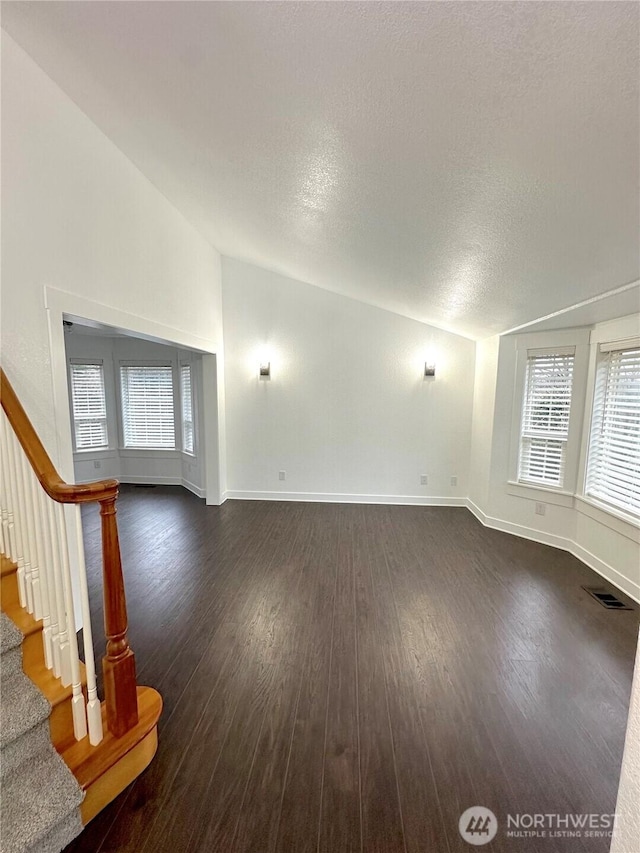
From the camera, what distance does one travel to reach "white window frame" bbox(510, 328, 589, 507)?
3643 millimetres

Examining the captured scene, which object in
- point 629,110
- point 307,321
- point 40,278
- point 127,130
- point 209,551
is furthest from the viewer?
point 307,321

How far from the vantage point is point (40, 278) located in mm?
2076

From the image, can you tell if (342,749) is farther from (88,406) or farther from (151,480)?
(88,406)

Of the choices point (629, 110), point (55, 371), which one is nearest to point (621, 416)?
point (629, 110)

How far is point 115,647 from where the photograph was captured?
59.9 inches

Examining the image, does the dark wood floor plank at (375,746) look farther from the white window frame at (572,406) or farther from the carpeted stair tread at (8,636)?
the white window frame at (572,406)

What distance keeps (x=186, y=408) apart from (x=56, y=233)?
3.85m

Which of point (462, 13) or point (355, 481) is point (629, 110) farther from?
point (355, 481)

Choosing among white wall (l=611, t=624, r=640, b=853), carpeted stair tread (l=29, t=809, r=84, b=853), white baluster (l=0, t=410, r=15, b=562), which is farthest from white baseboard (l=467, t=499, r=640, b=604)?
white baluster (l=0, t=410, r=15, b=562)

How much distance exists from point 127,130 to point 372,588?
3762mm

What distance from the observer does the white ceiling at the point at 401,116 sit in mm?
1045

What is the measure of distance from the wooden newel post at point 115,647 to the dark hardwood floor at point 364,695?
1.01ft

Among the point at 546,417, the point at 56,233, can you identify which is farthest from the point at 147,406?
the point at 546,417

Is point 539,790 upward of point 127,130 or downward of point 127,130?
downward
